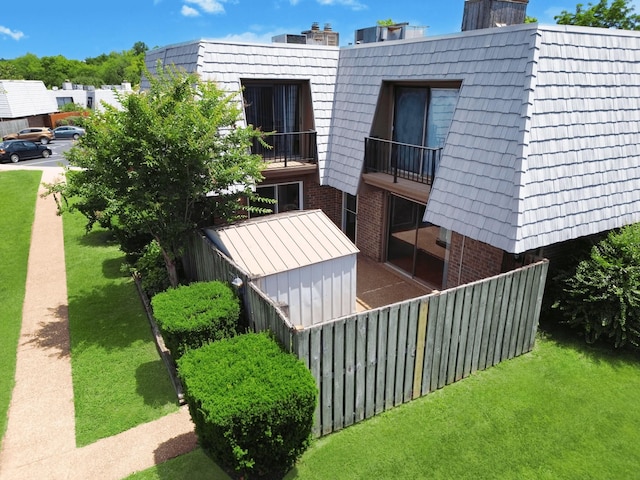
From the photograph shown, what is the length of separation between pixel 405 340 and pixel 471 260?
13.0ft

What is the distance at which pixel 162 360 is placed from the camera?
849 cm

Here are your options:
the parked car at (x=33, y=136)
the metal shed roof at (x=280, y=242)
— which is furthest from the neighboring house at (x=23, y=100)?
the metal shed roof at (x=280, y=242)

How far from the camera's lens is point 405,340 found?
6758 millimetres

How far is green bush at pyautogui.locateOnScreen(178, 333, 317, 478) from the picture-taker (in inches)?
197

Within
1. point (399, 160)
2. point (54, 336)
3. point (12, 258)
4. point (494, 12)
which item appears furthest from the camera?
point (12, 258)

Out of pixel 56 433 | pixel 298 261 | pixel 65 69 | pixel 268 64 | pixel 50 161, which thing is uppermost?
pixel 65 69

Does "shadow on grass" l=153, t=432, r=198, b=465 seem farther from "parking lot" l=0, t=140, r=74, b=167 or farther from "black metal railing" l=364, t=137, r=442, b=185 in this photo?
"parking lot" l=0, t=140, r=74, b=167

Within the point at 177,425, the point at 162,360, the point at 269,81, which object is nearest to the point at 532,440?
the point at 177,425

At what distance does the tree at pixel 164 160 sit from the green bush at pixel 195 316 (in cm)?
208

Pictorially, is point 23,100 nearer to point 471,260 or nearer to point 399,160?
point 399,160

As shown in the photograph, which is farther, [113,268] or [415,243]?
[113,268]

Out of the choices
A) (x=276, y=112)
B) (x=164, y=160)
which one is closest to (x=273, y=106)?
(x=276, y=112)

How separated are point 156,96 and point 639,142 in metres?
9.99

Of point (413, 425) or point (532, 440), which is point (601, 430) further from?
point (413, 425)
